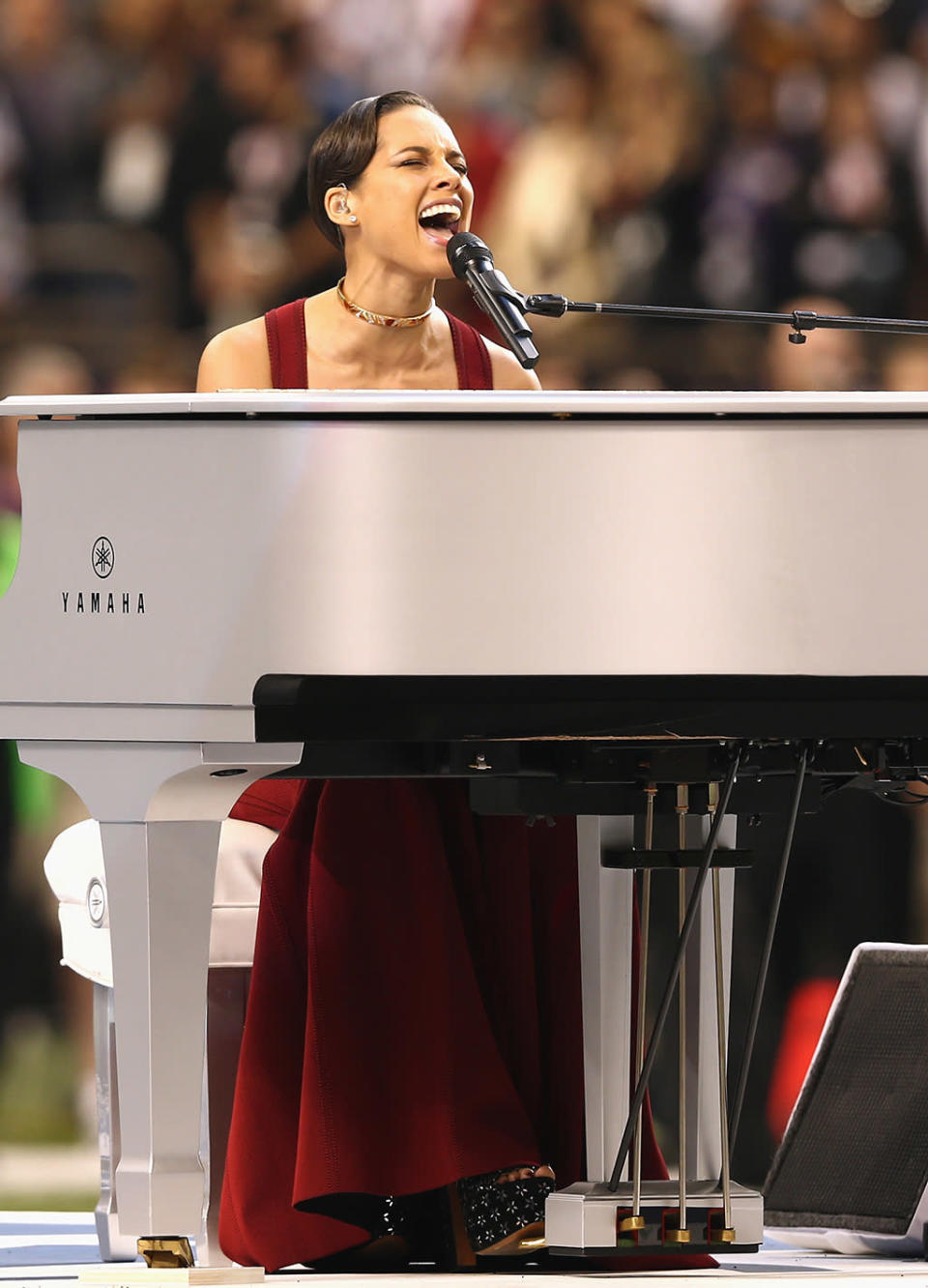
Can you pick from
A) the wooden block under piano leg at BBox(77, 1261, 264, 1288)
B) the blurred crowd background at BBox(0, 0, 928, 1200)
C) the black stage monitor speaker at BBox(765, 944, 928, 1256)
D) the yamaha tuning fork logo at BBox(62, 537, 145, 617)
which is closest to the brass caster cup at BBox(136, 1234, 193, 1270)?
the wooden block under piano leg at BBox(77, 1261, 264, 1288)

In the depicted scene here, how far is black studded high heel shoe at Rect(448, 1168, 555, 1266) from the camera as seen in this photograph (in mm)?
2111

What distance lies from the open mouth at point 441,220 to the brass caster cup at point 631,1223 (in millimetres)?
1005

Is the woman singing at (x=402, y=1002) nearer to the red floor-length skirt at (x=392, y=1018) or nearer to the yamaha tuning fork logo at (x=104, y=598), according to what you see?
the red floor-length skirt at (x=392, y=1018)

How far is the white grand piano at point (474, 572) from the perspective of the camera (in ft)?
5.45

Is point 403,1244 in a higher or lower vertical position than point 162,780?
lower

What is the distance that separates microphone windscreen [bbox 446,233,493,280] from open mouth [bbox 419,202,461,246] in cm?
24

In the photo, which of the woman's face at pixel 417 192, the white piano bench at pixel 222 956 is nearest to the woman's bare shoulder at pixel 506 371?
the woman's face at pixel 417 192

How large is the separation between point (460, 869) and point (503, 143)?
2.07 metres

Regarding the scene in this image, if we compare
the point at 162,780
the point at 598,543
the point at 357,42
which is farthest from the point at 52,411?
the point at 357,42

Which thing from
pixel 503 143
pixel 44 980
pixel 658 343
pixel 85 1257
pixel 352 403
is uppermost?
pixel 503 143

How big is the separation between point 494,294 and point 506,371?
62cm

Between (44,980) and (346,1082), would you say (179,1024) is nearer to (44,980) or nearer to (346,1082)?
(346,1082)

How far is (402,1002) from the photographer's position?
213cm

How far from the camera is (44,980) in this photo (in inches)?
143
